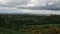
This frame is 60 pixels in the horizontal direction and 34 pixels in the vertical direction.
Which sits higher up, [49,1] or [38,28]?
[49,1]

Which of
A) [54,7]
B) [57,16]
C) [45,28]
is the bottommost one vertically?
[45,28]

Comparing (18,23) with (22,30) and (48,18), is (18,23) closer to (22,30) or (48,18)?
(22,30)

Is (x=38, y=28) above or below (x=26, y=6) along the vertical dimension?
below

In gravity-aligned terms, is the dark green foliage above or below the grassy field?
above

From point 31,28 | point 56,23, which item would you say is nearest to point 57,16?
point 56,23

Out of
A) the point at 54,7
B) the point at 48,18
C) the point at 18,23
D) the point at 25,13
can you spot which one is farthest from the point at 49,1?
the point at 18,23

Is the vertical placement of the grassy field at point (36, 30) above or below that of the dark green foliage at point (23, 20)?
below

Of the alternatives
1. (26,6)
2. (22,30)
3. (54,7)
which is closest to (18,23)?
(22,30)

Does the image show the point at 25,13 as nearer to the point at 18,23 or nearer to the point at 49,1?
the point at 18,23

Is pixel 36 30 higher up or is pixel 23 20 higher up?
pixel 23 20
